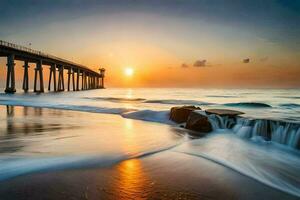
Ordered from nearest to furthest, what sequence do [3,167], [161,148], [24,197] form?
1. [24,197]
2. [3,167]
3. [161,148]

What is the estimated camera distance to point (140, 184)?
4.10 metres

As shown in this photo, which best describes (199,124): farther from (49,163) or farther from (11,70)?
(11,70)

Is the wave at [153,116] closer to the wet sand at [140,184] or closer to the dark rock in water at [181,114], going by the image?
the dark rock in water at [181,114]

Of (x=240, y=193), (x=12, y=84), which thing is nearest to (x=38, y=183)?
(x=240, y=193)

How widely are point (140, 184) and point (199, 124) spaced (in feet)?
21.5

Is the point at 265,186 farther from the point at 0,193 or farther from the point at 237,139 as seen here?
the point at 237,139

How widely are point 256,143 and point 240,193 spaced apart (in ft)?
16.0

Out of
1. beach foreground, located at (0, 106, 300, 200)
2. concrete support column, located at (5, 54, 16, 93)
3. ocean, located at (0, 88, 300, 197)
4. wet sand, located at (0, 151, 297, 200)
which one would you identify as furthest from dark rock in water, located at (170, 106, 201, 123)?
concrete support column, located at (5, 54, 16, 93)

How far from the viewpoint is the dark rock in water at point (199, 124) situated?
10117 mm

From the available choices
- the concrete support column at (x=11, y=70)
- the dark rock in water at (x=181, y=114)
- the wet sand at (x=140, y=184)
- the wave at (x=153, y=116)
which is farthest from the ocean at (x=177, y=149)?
the concrete support column at (x=11, y=70)

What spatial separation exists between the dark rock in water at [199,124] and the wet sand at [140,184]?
4864 mm

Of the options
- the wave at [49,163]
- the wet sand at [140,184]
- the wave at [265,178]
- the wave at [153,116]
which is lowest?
the wave at [265,178]

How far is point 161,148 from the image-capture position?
23.0 feet

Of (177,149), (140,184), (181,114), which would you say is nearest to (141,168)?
(140,184)
